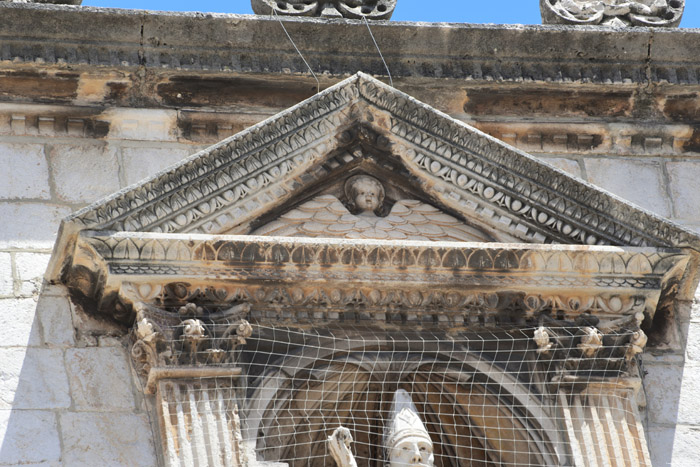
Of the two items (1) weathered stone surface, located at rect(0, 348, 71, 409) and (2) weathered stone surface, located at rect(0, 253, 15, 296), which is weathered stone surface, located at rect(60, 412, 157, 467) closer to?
(1) weathered stone surface, located at rect(0, 348, 71, 409)

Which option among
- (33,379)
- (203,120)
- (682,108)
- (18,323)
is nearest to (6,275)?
(18,323)

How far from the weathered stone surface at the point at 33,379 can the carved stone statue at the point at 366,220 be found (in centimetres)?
123

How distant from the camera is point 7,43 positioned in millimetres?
9344

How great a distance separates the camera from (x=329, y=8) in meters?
10.1

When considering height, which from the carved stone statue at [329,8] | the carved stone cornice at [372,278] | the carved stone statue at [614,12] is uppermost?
the carved stone statue at [329,8]

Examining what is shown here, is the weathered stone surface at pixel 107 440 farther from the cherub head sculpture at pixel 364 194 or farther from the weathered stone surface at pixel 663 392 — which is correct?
the weathered stone surface at pixel 663 392

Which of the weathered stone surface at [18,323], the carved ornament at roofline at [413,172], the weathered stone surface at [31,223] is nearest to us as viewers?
the weathered stone surface at [18,323]

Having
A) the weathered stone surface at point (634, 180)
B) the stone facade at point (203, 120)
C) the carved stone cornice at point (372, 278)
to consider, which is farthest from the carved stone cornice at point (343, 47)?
the carved stone cornice at point (372, 278)

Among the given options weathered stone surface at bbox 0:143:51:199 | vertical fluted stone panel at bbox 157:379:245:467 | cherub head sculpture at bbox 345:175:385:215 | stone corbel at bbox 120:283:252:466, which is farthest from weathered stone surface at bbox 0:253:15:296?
cherub head sculpture at bbox 345:175:385:215

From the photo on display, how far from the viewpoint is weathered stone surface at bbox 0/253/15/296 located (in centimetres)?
850

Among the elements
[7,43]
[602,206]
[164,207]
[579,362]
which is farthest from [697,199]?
[7,43]

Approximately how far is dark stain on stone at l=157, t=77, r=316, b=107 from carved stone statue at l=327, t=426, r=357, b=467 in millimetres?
2403

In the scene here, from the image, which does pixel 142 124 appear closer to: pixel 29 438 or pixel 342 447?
pixel 29 438

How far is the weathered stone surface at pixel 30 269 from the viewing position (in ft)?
28.0
